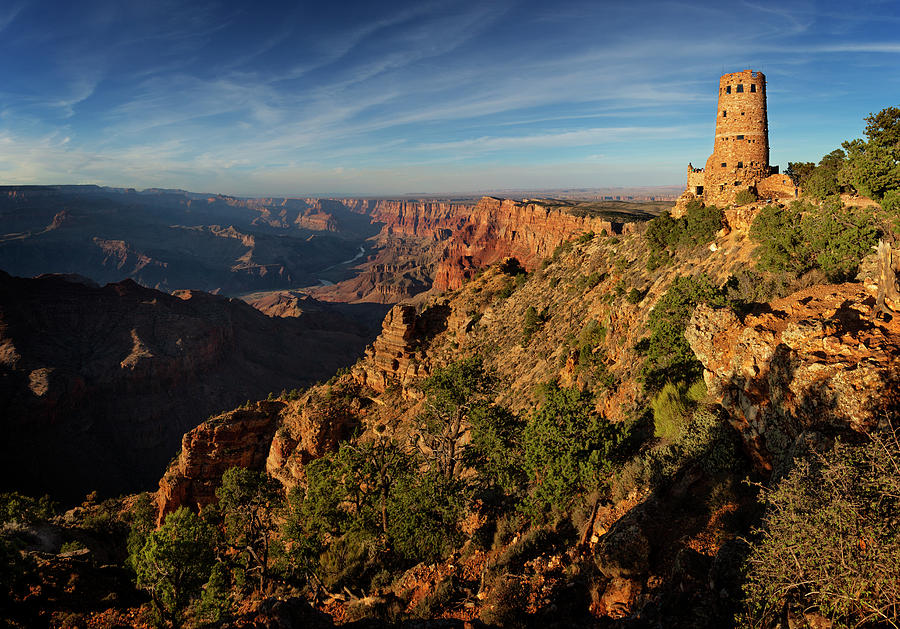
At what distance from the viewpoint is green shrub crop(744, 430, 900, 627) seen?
20.4 feet

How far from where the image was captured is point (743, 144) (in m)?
30.8

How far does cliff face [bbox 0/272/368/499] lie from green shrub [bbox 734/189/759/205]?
8975cm

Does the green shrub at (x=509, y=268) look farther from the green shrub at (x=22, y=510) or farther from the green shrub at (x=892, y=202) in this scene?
the green shrub at (x=22, y=510)

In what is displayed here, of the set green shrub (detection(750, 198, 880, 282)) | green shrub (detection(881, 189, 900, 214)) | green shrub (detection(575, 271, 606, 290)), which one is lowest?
green shrub (detection(575, 271, 606, 290))

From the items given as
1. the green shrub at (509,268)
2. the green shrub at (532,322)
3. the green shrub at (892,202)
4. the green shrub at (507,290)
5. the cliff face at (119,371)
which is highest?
the green shrub at (892,202)

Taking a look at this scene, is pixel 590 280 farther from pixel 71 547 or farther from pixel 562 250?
pixel 71 547

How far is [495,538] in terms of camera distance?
18.1 metres

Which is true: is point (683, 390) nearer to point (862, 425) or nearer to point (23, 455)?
point (862, 425)

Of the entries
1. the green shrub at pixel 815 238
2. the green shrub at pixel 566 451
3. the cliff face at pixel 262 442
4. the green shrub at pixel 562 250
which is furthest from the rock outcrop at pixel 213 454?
the green shrub at pixel 815 238

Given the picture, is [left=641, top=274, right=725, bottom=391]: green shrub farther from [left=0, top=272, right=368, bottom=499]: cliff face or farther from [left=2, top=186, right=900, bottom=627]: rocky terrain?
[left=0, top=272, right=368, bottom=499]: cliff face

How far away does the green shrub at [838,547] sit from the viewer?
6207 mm

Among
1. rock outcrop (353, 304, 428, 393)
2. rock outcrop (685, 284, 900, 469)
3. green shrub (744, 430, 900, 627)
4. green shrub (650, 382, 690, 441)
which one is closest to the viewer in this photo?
green shrub (744, 430, 900, 627)

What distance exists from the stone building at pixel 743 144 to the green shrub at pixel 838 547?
96.0 ft

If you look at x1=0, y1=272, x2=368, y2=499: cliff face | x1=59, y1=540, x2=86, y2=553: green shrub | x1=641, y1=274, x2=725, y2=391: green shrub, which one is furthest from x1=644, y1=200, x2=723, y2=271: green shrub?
x1=0, y1=272, x2=368, y2=499: cliff face
